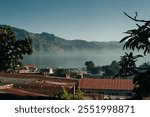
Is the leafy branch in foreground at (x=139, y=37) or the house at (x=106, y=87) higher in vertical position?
the leafy branch in foreground at (x=139, y=37)

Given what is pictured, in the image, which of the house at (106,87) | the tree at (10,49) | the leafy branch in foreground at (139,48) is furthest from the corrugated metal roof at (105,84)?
the leafy branch in foreground at (139,48)

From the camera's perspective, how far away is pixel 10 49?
71.7 metres

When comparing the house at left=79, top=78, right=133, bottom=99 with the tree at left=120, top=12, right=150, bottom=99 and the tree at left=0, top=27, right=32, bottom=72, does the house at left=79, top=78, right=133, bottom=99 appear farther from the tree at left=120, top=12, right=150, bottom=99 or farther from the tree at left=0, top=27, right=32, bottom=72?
the tree at left=120, top=12, right=150, bottom=99

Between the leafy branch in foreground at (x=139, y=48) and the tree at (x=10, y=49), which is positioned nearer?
the leafy branch in foreground at (x=139, y=48)

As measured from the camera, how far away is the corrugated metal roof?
184 feet

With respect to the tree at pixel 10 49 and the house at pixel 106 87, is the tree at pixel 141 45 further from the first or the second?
the tree at pixel 10 49

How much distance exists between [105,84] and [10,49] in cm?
2560

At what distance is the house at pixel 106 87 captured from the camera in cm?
5578

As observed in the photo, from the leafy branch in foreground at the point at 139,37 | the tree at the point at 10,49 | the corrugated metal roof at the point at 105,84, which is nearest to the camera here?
the leafy branch in foreground at the point at 139,37

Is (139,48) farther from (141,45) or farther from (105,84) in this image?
(105,84)

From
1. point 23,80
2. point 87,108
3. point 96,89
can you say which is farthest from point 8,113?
point 96,89

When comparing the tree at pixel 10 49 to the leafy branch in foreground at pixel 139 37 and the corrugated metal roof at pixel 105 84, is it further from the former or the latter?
the leafy branch in foreground at pixel 139 37

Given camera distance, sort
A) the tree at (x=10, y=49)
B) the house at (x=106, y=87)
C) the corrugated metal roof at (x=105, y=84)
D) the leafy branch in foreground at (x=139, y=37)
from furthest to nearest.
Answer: the tree at (x=10, y=49), the corrugated metal roof at (x=105, y=84), the house at (x=106, y=87), the leafy branch in foreground at (x=139, y=37)

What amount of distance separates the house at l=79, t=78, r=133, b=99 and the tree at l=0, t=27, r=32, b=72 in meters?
18.2
